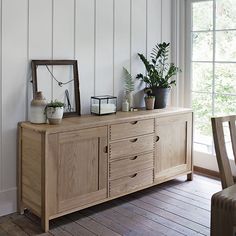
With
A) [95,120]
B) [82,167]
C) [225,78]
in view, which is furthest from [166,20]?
[82,167]

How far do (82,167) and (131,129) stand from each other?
1.82ft

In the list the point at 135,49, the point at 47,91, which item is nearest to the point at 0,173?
the point at 47,91

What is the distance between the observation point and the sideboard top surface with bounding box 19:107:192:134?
2.74m

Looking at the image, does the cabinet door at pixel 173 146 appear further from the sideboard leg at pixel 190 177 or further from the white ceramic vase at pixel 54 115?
the white ceramic vase at pixel 54 115

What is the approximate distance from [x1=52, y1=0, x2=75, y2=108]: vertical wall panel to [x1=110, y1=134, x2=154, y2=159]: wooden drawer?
567 millimetres

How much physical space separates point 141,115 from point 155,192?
29.3 inches

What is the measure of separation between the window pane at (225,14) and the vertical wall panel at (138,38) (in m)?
0.73

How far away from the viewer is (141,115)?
3303mm

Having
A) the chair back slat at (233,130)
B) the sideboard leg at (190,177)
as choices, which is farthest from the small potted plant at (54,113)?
the sideboard leg at (190,177)

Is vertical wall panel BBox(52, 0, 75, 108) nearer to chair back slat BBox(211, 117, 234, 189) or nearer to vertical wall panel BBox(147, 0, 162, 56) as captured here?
vertical wall panel BBox(147, 0, 162, 56)

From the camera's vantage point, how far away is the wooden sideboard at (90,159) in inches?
108

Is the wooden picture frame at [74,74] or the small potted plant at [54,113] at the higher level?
the wooden picture frame at [74,74]

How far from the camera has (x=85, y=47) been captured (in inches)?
132

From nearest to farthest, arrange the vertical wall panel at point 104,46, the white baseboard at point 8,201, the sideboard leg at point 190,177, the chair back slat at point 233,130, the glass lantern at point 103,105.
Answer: the chair back slat at point 233,130 → the white baseboard at point 8,201 → the glass lantern at point 103,105 → the vertical wall panel at point 104,46 → the sideboard leg at point 190,177
